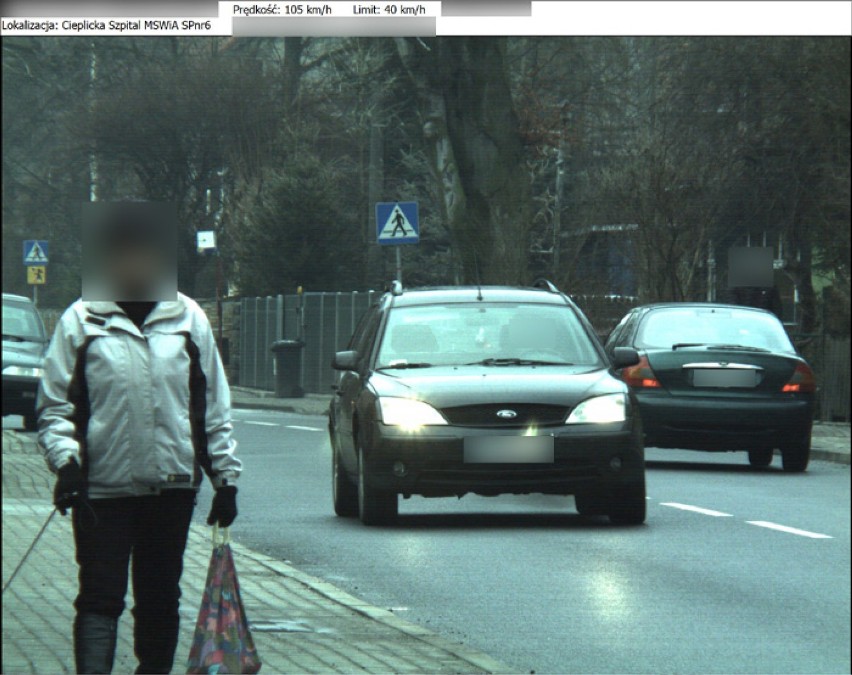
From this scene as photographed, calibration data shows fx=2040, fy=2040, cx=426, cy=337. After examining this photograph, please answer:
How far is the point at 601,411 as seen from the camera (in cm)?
1205

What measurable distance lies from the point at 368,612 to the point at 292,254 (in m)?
14.4

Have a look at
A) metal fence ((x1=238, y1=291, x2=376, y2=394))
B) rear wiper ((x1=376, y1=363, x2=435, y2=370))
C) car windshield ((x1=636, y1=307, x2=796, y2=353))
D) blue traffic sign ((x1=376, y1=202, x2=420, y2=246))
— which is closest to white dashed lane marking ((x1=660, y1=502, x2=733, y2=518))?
car windshield ((x1=636, y1=307, x2=796, y2=353))

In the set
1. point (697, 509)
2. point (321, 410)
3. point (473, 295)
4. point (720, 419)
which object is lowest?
point (321, 410)

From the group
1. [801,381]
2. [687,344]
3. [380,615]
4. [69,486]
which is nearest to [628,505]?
[801,381]

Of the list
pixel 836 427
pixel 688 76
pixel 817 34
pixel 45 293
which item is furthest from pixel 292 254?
pixel 817 34

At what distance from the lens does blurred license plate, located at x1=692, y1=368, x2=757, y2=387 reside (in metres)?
15.9

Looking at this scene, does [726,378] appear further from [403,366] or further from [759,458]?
[403,366]

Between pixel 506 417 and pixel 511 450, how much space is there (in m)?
0.19

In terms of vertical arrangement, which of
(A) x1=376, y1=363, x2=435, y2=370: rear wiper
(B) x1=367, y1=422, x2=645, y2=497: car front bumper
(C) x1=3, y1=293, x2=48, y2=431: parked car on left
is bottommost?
(B) x1=367, y1=422, x2=645, y2=497: car front bumper

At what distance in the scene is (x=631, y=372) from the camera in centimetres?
1655

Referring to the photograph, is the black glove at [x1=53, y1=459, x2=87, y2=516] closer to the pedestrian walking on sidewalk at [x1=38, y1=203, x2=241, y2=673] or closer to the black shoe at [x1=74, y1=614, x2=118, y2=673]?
the pedestrian walking on sidewalk at [x1=38, y1=203, x2=241, y2=673]

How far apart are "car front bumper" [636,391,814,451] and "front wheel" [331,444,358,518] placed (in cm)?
313

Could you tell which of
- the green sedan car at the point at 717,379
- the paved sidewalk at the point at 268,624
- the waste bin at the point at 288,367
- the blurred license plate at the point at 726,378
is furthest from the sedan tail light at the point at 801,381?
the waste bin at the point at 288,367

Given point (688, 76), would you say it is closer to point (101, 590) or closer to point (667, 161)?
point (667, 161)
